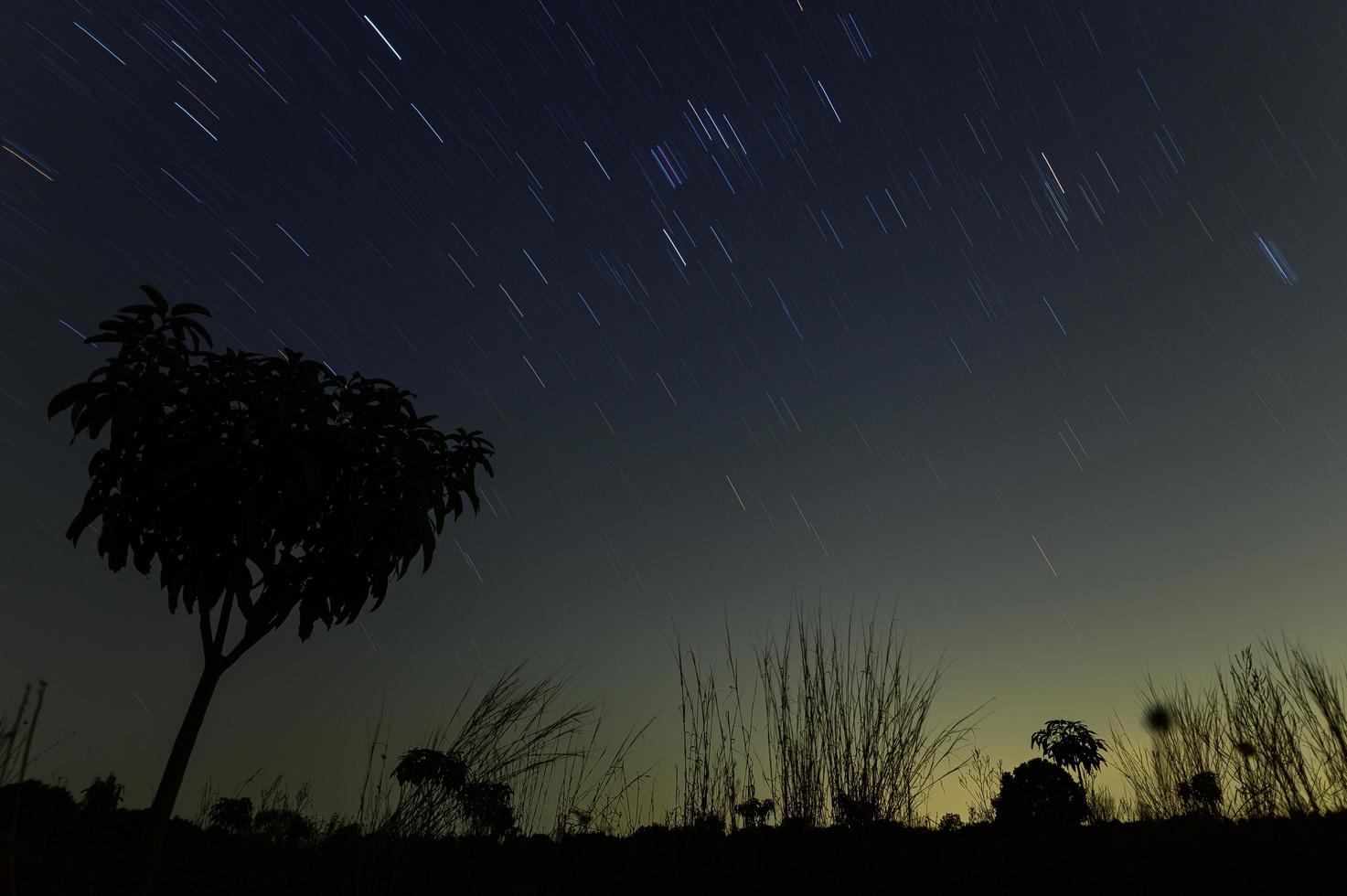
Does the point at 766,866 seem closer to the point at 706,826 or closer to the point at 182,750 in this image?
the point at 706,826

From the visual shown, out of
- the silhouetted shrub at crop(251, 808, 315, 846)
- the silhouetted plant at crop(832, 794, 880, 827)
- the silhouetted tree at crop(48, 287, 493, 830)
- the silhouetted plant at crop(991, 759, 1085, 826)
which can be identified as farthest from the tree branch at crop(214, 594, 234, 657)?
the silhouetted plant at crop(991, 759, 1085, 826)

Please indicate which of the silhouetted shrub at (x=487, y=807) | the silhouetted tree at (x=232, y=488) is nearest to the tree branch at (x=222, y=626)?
the silhouetted tree at (x=232, y=488)

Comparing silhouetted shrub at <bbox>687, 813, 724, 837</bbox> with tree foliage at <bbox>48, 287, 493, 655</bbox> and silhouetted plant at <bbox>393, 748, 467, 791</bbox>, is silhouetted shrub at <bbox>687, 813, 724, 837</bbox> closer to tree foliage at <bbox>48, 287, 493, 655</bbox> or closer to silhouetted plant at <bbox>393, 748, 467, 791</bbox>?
silhouetted plant at <bbox>393, 748, 467, 791</bbox>

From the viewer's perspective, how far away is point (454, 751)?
3.80 m

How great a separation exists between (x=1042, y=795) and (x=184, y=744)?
8945 mm

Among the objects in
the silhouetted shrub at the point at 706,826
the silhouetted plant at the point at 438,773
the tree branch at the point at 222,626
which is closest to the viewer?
the silhouetted plant at the point at 438,773

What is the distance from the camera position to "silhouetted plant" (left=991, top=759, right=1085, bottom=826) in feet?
27.8

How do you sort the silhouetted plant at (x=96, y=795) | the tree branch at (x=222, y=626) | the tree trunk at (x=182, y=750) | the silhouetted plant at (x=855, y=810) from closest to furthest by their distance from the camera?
the silhouetted plant at (x=96, y=795)
the silhouetted plant at (x=855, y=810)
the tree trunk at (x=182, y=750)
the tree branch at (x=222, y=626)

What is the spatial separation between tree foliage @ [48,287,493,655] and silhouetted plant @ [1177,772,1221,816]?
653 cm

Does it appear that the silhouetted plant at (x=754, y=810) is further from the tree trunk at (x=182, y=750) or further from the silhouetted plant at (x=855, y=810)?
the tree trunk at (x=182, y=750)

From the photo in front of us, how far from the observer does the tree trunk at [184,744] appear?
5.61m

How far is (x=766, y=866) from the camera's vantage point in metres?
4.41

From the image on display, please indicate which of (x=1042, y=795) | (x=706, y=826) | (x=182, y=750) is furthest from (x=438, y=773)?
(x=1042, y=795)

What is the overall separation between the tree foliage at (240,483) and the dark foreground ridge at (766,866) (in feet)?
6.57
